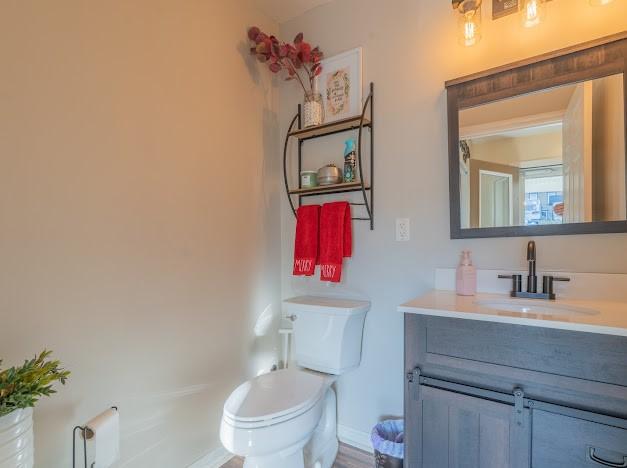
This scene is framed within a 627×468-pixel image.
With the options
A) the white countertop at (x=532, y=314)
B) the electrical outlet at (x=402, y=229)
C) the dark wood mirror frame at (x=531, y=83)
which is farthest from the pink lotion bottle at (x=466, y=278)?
the electrical outlet at (x=402, y=229)

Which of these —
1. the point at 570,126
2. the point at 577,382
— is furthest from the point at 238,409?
the point at 570,126

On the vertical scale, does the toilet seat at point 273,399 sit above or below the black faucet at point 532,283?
below

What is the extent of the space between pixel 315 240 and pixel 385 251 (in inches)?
15.5

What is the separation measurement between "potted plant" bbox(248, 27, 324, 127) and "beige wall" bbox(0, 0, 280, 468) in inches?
3.9

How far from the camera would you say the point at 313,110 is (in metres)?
1.82

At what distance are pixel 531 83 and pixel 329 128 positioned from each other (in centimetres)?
95

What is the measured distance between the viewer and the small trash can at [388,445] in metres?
1.44

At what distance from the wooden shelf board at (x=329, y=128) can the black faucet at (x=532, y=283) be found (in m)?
0.99

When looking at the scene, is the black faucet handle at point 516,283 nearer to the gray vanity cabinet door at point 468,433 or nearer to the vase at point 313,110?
Answer: the gray vanity cabinet door at point 468,433

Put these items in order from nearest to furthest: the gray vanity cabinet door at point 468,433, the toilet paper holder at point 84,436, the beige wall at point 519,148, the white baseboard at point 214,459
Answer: the gray vanity cabinet door at point 468,433 → the toilet paper holder at point 84,436 → the beige wall at point 519,148 → the white baseboard at point 214,459

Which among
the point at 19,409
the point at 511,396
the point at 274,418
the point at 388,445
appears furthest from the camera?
the point at 388,445

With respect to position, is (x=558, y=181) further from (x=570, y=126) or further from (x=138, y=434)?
(x=138, y=434)

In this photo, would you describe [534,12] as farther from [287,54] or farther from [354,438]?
[354,438]

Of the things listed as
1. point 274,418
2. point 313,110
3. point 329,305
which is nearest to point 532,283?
point 329,305
